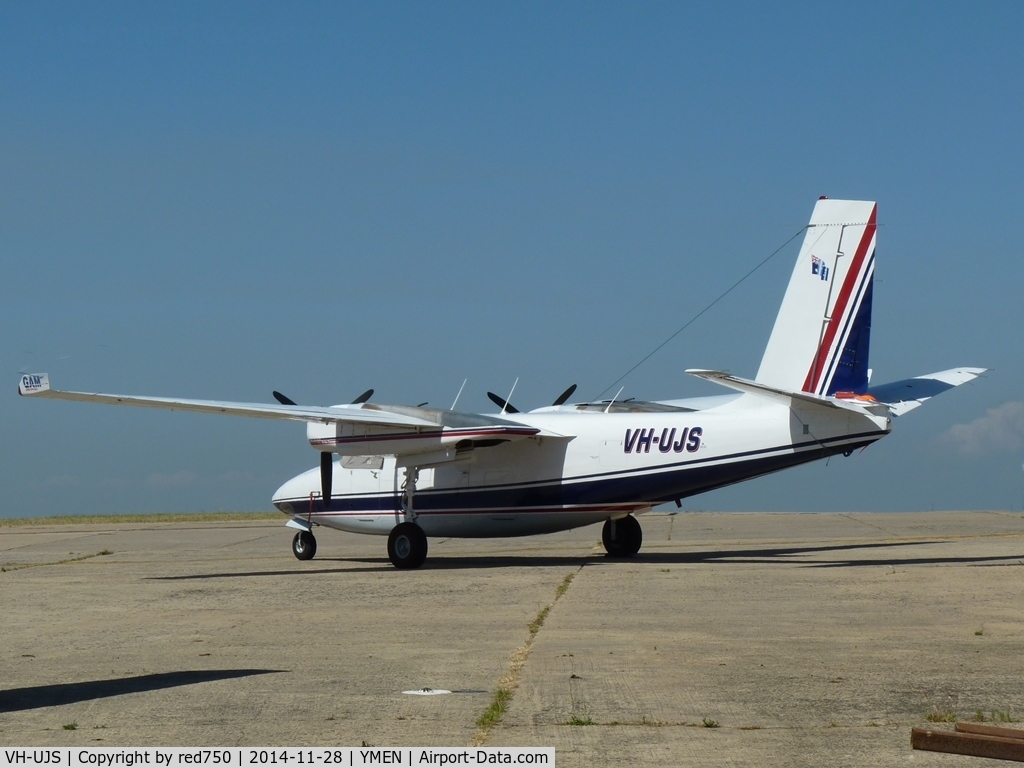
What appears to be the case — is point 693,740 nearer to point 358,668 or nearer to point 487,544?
point 358,668

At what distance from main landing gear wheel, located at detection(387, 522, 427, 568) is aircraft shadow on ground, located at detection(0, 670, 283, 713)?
40.6ft

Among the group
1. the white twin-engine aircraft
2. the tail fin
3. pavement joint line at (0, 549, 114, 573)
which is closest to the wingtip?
the white twin-engine aircraft

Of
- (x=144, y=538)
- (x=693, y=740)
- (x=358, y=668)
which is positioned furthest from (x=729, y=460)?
(x=144, y=538)

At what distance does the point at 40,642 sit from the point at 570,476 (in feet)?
39.9

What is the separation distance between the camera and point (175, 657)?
1140 cm

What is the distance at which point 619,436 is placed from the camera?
22578 millimetres

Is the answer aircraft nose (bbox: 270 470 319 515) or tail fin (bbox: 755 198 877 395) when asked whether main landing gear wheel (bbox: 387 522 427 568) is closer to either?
aircraft nose (bbox: 270 470 319 515)

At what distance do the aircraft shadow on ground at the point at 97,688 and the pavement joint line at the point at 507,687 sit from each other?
213 centimetres
